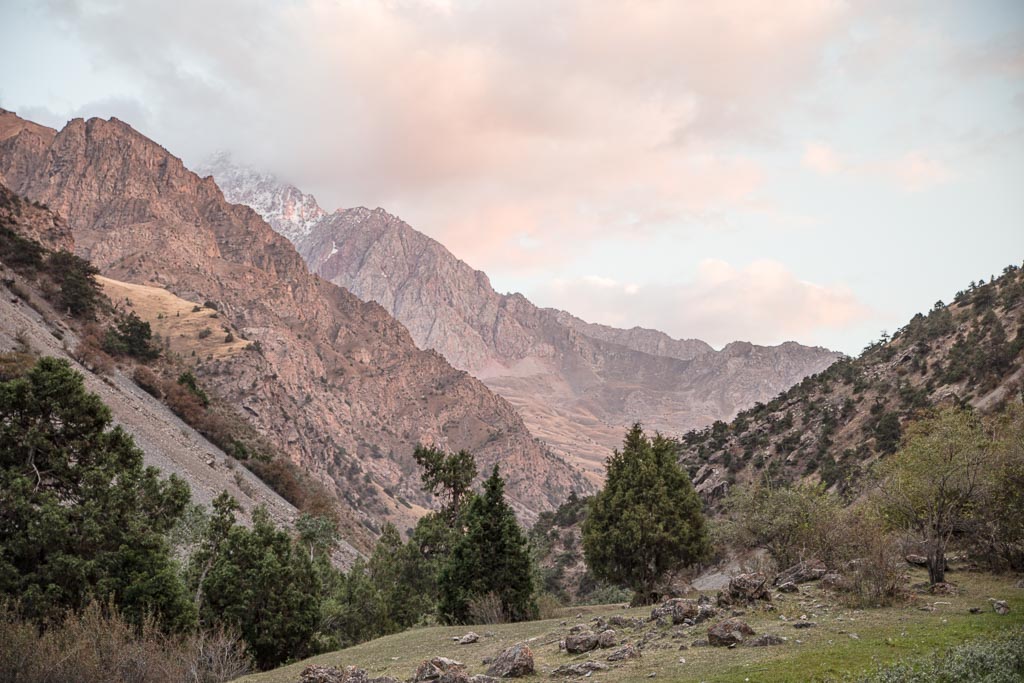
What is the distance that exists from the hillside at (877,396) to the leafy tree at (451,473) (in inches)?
954

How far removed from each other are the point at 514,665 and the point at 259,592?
1527 centimetres

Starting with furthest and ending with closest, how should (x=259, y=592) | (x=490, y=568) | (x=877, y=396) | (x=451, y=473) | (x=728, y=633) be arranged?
(x=877, y=396) → (x=451, y=473) → (x=490, y=568) → (x=259, y=592) → (x=728, y=633)

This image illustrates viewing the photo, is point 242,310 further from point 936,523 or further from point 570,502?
point 936,523

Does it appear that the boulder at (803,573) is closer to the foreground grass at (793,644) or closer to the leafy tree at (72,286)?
the foreground grass at (793,644)

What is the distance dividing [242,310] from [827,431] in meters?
164

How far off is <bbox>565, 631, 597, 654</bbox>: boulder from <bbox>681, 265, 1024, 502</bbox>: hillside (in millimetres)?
33124

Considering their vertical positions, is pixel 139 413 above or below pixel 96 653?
above

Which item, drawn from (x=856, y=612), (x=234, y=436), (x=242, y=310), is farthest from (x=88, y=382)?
(x=242, y=310)

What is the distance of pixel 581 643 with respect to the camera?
17.2 meters

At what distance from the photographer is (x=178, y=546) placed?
3628 centimetres

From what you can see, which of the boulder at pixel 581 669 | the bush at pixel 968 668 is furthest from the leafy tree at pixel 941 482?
the boulder at pixel 581 669

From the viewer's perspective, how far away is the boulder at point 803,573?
25.1 metres

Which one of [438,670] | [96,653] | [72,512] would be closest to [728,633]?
[438,670]

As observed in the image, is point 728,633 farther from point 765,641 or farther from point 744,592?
point 744,592
